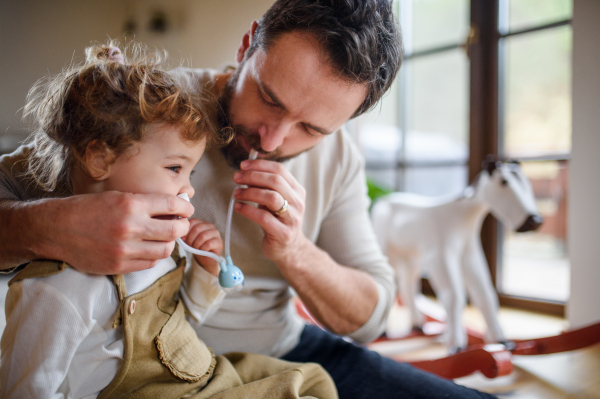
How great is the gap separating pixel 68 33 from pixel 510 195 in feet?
4.49

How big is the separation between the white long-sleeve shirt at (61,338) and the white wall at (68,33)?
275 millimetres

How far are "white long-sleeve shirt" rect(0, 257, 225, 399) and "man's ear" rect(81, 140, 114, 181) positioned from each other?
0.15 meters

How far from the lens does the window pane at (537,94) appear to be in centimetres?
194

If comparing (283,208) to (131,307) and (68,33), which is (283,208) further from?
(68,33)

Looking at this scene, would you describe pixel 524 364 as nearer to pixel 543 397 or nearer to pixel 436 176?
pixel 543 397

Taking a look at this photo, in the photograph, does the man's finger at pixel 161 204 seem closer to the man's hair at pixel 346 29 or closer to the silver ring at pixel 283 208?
the silver ring at pixel 283 208

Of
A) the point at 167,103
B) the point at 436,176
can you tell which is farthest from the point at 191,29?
the point at 436,176

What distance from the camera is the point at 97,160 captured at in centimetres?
62

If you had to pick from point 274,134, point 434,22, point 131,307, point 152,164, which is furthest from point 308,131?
point 434,22

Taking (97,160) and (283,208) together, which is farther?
(283,208)

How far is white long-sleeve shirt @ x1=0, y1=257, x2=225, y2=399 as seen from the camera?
21.5 inches

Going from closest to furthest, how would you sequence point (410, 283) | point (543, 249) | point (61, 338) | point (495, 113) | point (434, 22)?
point (61, 338) → point (410, 283) → point (495, 113) → point (434, 22) → point (543, 249)

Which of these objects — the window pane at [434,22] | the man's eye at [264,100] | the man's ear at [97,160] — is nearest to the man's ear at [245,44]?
the man's eye at [264,100]

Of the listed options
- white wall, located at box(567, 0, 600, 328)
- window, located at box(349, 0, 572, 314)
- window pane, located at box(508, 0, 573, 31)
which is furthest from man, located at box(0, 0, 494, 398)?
window pane, located at box(508, 0, 573, 31)
